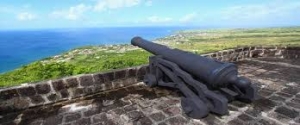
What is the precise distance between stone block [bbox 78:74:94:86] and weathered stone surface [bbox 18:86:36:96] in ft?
2.49

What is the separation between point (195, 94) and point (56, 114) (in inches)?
80.3

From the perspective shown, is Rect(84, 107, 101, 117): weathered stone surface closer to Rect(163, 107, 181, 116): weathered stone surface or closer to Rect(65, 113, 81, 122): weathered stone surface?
Rect(65, 113, 81, 122): weathered stone surface

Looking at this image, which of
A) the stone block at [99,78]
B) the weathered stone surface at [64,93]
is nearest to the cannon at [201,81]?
the stone block at [99,78]

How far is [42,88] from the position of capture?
377cm

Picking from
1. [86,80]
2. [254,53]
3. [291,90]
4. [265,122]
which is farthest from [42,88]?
[254,53]

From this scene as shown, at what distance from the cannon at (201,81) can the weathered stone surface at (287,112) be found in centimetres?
37

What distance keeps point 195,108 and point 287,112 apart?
4.27 feet

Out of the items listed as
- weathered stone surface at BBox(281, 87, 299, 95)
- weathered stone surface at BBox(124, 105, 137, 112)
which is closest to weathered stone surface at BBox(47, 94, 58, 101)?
weathered stone surface at BBox(124, 105, 137, 112)

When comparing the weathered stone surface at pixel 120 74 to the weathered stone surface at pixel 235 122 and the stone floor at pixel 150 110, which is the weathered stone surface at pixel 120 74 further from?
the weathered stone surface at pixel 235 122

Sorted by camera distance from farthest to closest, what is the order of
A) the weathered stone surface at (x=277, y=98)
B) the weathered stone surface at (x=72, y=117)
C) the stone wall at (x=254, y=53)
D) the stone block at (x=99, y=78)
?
the stone wall at (x=254, y=53), the stone block at (x=99, y=78), the weathered stone surface at (x=277, y=98), the weathered stone surface at (x=72, y=117)

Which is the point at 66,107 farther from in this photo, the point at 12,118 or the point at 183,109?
the point at 183,109

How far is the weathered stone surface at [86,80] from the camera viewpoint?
4.10m

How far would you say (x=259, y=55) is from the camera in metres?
7.63

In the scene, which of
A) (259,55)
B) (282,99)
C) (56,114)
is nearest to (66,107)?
(56,114)
